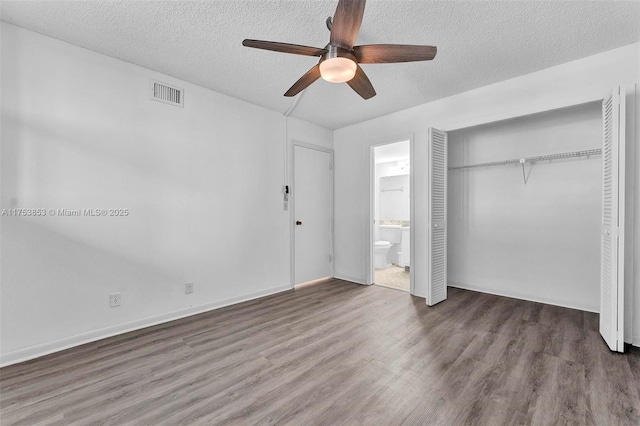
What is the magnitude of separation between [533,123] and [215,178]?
403 centimetres

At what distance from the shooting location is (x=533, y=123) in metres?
3.54

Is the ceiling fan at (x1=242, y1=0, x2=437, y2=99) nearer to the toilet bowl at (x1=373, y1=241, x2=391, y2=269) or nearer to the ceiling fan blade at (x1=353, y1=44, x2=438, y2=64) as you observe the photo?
the ceiling fan blade at (x1=353, y1=44, x2=438, y2=64)

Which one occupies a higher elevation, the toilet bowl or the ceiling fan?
the ceiling fan

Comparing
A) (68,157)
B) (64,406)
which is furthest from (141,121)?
(64,406)

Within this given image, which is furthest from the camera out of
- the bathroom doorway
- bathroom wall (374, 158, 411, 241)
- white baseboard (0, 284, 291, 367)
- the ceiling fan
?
bathroom wall (374, 158, 411, 241)

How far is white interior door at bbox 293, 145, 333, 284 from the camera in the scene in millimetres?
4465

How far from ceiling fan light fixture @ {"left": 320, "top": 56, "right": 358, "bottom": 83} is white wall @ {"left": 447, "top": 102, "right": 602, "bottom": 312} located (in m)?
2.54

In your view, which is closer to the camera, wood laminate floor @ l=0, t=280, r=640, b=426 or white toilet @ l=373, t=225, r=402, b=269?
wood laminate floor @ l=0, t=280, r=640, b=426

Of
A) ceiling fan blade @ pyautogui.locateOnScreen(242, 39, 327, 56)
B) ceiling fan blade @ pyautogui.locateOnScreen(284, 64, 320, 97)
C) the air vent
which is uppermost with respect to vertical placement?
the air vent

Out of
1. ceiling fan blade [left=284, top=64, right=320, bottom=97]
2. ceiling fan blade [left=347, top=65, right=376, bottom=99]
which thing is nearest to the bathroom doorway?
ceiling fan blade [left=347, top=65, right=376, bottom=99]

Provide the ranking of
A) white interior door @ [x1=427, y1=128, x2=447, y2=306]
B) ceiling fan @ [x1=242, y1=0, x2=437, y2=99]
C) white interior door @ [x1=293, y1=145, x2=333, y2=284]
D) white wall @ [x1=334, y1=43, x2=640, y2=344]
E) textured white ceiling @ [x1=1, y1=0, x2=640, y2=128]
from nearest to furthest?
ceiling fan @ [x1=242, y1=0, x2=437, y2=99]
textured white ceiling @ [x1=1, y1=0, x2=640, y2=128]
white wall @ [x1=334, y1=43, x2=640, y2=344]
white interior door @ [x1=427, y1=128, x2=447, y2=306]
white interior door @ [x1=293, y1=145, x2=333, y2=284]

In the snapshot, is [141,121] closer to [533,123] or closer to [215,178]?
[215,178]

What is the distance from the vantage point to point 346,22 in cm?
167

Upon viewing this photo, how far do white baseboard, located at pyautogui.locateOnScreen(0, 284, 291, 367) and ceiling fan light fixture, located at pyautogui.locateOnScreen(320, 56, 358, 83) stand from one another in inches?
113
